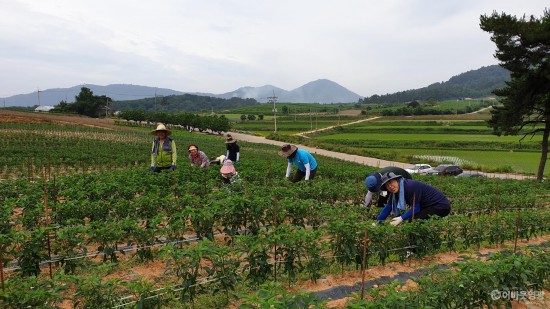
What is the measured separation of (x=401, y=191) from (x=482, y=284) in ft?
6.89

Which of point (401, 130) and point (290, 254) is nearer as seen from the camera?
point (290, 254)

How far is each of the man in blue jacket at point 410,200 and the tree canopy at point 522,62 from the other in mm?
18155

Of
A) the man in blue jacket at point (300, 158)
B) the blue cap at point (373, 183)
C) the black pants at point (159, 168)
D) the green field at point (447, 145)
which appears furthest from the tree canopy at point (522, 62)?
the black pants at point (159, 168)

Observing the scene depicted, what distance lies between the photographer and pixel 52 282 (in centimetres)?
343

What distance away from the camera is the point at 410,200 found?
6.02m

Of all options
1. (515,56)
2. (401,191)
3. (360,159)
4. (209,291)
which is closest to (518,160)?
(360,159)

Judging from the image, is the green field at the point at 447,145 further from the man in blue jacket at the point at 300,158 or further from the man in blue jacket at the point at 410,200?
the man in blue jacket at the point at 410,200

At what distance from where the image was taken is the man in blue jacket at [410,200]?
→ 19.0 feet

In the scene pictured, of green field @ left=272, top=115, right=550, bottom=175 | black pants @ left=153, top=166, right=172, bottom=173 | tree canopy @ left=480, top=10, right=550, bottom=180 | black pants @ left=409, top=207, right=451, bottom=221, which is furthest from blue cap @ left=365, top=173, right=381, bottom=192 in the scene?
green field @ left=272, top=115, right=550, bottom=175

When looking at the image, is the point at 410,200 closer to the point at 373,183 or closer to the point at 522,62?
the point at 373,183

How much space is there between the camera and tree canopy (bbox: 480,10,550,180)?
19703 mm

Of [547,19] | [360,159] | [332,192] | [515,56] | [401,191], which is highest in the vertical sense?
[547,19]

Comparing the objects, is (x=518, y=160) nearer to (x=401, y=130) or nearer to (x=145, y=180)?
(x=401, y=130)

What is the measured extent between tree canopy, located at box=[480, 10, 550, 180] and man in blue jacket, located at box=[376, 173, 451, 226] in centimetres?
1815
